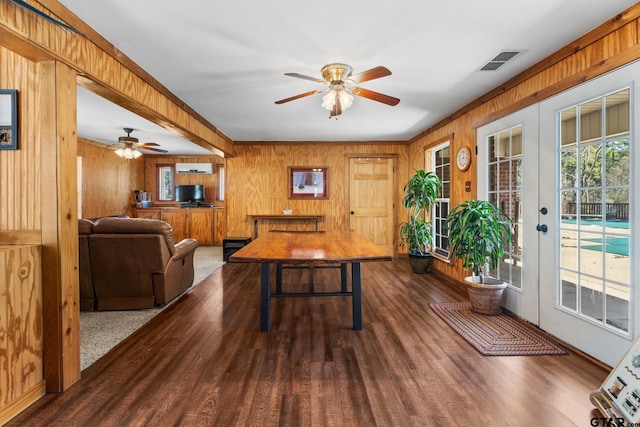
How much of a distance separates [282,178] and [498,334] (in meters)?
A: 4.67

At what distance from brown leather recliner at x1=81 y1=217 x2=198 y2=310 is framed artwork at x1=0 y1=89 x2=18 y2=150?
1294 mm

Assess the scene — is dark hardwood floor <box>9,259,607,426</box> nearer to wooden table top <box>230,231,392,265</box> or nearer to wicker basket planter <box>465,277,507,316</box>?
wicker basket planter <box>465,277,507,316</box>

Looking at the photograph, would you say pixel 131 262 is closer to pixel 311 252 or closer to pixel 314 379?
pixel 311 252

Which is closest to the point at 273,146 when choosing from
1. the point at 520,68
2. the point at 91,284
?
the point at 91,284

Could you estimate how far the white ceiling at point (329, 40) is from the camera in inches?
78.8

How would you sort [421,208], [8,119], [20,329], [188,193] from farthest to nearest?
[188,193] < [421,208] < [8,119] < [20,329]

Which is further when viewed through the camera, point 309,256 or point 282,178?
point 282,178

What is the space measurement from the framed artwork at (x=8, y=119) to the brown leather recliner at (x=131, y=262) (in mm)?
1294

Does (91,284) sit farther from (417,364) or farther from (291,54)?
(417,364)

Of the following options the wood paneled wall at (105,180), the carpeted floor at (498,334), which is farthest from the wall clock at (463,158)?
the wood paneled wall at (105,180)

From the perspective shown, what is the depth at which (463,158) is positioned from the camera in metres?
4.17

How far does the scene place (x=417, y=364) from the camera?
219 cm

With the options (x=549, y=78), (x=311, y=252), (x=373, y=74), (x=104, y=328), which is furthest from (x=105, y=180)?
(x=549, y=78)

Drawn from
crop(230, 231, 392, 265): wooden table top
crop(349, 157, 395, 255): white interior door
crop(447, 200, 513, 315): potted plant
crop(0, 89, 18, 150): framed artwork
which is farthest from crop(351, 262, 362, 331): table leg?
crop(349, 157, 395, 255): white interior door
